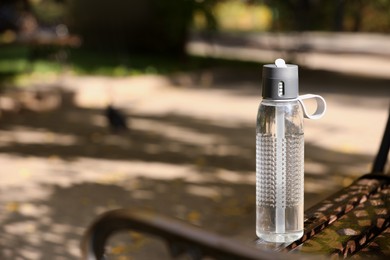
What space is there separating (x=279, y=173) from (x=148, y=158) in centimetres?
560

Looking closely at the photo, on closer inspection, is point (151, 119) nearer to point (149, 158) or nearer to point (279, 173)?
point (149, 158)

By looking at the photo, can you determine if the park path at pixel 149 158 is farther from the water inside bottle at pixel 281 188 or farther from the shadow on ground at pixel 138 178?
the water inside bottle at pixel 281 188

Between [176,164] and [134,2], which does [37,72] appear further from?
[176,164]

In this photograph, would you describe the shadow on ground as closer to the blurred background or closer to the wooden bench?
the blurred background

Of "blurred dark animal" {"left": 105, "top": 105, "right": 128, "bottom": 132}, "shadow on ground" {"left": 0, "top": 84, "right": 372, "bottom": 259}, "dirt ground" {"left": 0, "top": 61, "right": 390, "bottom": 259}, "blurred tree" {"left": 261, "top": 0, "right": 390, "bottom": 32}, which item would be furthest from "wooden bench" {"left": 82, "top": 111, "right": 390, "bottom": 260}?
"blurred tree" {"left": 261, "top": 0, "right": 390, "bottom": 32}

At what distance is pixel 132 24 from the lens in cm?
1902

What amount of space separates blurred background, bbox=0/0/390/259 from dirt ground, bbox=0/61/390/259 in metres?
0.02

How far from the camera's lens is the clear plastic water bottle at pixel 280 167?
8.02ft

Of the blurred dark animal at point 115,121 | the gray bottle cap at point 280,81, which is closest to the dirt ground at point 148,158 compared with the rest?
the blurred dark animal at point 115,121

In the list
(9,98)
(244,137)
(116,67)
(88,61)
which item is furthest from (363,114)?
(88,61)

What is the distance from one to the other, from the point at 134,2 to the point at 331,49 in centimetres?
671

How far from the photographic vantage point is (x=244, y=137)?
9.23 m

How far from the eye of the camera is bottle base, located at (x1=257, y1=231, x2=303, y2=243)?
2504 mm

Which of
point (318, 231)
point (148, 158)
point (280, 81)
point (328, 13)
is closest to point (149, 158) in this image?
point (148, 158)
